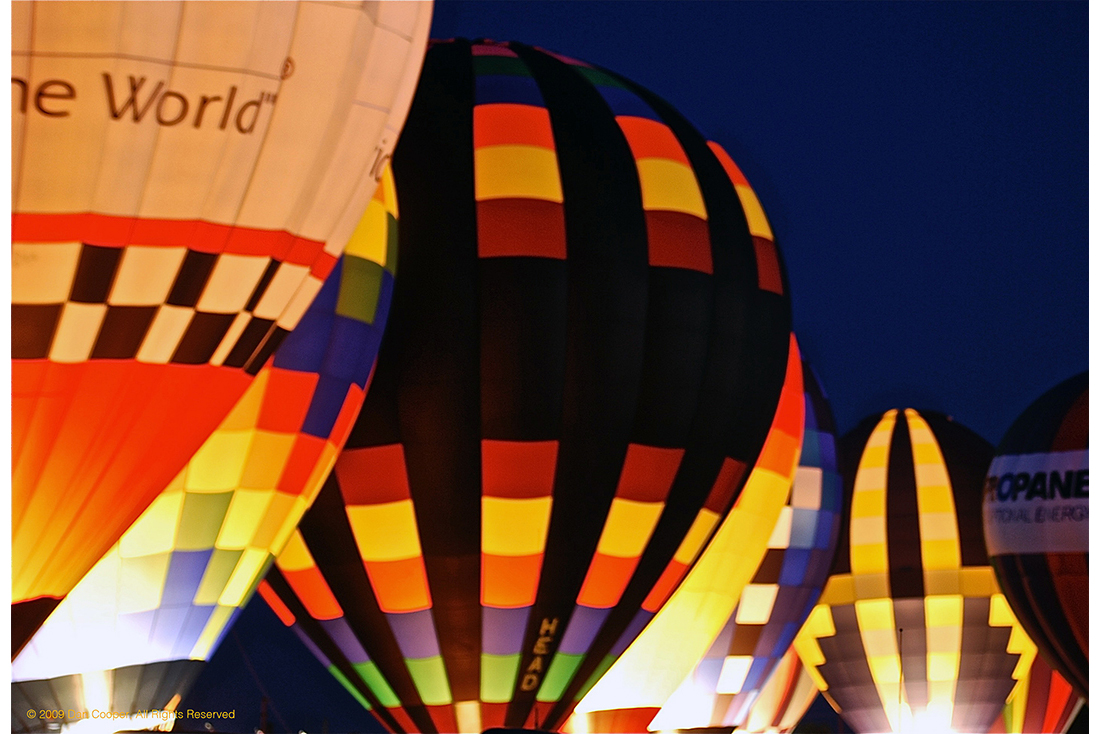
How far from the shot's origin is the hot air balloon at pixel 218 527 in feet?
18.3

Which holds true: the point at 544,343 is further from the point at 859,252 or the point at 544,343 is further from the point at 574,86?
the point at 859,252

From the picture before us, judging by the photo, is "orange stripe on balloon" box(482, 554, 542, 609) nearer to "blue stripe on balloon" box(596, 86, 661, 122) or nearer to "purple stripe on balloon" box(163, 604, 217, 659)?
"purple stripe on balloon" box(163, 604, 217, 659)

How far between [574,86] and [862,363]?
451 centimetres

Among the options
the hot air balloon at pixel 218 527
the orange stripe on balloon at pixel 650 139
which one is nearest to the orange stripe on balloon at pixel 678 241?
the orange stripe on balloon at pixel 650 139

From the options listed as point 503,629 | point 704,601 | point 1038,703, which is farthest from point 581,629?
point 1038,703

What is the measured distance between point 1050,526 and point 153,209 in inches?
254

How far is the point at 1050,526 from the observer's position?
8922 millimetres

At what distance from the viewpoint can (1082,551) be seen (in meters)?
8.68

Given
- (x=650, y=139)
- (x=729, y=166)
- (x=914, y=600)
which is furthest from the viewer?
(x=914, y=600)

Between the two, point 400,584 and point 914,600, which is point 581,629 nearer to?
point 400,584

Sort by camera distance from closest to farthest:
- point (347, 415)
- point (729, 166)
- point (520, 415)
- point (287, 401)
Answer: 1. point (287, 401)
2. point (347, 415)
3. point (520, 415)
4. point (729, 166)

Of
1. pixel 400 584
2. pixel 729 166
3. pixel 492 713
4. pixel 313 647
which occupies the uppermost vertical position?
pixel 729 166

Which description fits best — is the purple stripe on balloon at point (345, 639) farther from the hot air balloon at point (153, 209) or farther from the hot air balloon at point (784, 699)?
the hot air balloon at point (784, 699)

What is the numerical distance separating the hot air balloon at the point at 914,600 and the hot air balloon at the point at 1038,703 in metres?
0.21
